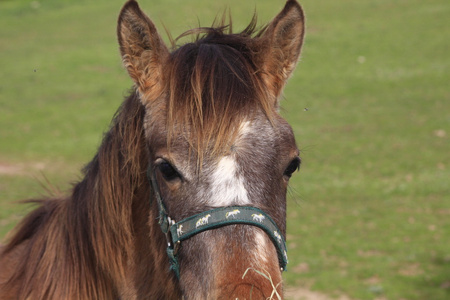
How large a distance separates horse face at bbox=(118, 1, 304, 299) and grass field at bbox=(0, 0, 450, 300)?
0.96 ft

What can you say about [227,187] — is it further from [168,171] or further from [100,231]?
[100,231]

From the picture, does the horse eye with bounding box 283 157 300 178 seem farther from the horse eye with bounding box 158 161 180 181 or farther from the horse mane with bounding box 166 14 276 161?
the horse eye with bounding box 158 161 180 181

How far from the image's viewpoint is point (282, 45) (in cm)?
309

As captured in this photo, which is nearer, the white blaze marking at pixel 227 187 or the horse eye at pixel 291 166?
the white blaze marking at pixel 227 187

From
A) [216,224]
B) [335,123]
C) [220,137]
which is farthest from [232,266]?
[335,123]

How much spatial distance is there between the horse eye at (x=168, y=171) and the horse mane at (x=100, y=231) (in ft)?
1.27

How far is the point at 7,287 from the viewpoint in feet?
10.4

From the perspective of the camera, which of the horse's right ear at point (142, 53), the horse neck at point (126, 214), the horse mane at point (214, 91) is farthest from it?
the horse neck at point (126, 214)

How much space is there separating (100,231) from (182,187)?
71 centimetres

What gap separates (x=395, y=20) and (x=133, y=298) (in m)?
24.1

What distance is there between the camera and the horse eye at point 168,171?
259 cm

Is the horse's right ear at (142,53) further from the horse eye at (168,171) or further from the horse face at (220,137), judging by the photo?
the horse eye at (168,171)

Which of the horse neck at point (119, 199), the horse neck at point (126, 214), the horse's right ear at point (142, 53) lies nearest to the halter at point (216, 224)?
the horse neck at point (126, 214)

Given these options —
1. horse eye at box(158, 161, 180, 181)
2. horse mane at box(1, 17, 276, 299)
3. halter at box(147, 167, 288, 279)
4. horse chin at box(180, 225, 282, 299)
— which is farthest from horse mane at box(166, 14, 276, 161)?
horse chin at box(180, 225, 282, 299)
